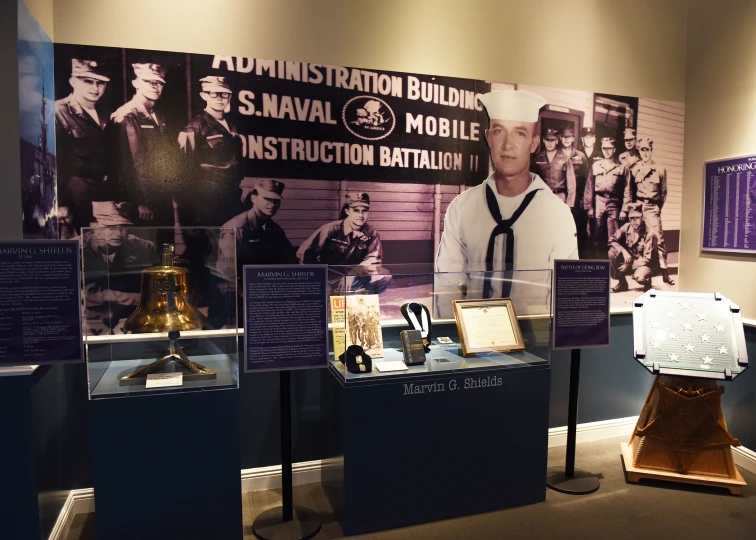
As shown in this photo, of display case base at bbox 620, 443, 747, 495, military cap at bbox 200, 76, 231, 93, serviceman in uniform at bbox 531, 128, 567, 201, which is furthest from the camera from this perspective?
serviceman in uniform at bbox 531, 128, 567, 201

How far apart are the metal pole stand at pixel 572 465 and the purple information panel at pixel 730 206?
1404mm

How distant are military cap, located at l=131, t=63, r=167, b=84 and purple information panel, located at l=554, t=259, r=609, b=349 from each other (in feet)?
7.54

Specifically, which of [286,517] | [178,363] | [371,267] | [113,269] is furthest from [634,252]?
[113,269]

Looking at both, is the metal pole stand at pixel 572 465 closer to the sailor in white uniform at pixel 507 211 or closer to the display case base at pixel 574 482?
the display case base at pixel 574 482

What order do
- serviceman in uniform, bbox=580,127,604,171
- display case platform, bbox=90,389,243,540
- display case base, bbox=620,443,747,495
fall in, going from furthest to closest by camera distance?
1. serviceman in uniform, bbox=580,127,604,171
2. display case base, bbox=620,443,747,495
3. display case platform, bbox=90,389,243,540

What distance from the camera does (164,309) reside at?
7.73ft

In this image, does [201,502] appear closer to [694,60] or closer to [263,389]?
[263,389]

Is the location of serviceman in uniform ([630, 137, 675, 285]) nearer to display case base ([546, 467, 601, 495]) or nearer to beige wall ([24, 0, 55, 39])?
display case base ([546, 467, 601, 495])

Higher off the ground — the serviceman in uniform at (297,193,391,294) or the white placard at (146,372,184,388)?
the serviceman in uniform at (297,193,391,294)

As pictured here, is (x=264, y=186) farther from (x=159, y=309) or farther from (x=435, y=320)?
(x=435, y=320)

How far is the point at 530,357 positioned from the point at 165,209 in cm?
208

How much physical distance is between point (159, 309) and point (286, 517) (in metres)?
1.23

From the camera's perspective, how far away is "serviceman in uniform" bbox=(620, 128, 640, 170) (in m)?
3.79

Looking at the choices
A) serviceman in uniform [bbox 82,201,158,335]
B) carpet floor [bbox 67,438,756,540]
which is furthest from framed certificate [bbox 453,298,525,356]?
serviceman in uniform [bbox 82,201,158,335]
